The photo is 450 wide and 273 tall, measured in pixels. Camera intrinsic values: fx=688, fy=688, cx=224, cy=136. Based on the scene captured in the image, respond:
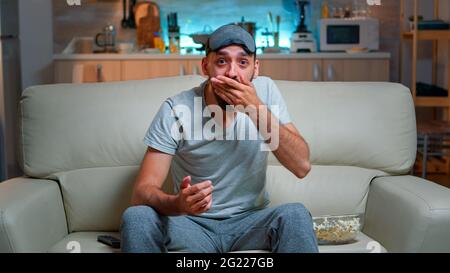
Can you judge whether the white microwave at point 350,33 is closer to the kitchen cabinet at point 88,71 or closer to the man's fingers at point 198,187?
the kitchen cabinet at point 88,71

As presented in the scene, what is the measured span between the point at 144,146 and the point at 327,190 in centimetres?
67

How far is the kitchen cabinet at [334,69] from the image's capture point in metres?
5.09

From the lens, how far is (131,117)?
2.47 metres

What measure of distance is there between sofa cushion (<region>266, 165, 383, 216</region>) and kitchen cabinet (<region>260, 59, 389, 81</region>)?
2.68m

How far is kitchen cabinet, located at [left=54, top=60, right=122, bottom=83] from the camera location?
508 centimetres

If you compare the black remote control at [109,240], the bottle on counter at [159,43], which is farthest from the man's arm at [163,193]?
the bottle on counter at [159,43]

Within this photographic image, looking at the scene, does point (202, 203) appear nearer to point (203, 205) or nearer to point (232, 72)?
point (203, 205)

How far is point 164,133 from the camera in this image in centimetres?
208

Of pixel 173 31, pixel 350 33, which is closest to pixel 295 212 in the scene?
pixel 350 33

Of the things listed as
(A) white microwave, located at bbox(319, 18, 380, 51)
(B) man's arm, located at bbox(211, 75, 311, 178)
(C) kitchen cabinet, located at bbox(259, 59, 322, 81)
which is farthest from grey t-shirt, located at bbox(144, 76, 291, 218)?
(A) white microwave, located at bbox(319, 18, 380, 51)

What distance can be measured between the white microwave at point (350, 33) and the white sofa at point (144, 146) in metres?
2.84

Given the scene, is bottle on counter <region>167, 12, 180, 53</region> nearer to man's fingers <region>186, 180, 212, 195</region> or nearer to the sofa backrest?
the sofa backrest
